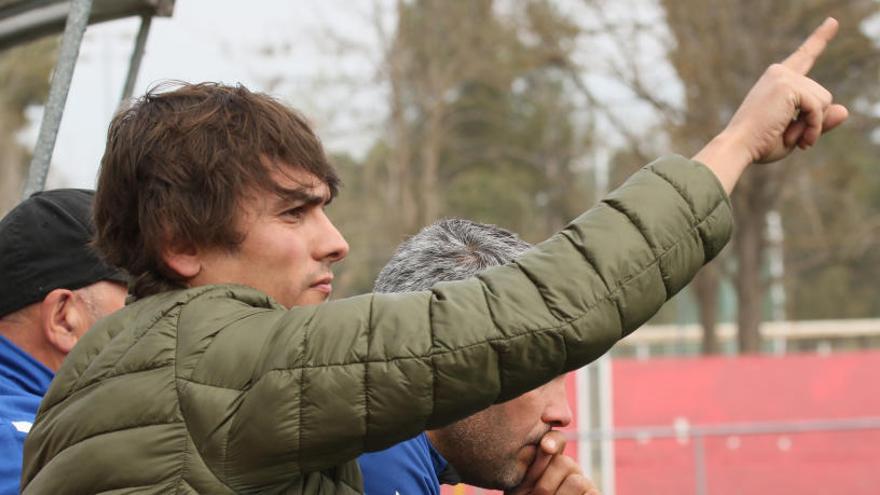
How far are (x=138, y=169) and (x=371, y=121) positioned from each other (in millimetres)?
18771

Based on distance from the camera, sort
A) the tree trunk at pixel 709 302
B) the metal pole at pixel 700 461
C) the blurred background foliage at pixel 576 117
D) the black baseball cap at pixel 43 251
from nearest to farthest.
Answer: the black baseball cap at pixel 43 251 → the metal pole at pixel 700 461 → the blurred background foliage at pixel 576 117 → the tree trunk at pixel 709 302

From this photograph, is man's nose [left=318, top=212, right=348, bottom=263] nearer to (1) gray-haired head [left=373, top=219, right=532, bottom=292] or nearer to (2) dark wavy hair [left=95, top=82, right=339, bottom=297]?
(2) dark wavy hair [left=95, top=82, right=339, bottom=297]

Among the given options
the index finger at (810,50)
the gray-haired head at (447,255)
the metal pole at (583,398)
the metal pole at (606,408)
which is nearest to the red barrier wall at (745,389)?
the metal pole at (606,408)

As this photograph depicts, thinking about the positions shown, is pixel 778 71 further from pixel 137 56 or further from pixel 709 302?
pixel 709 302

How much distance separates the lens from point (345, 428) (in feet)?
5.02

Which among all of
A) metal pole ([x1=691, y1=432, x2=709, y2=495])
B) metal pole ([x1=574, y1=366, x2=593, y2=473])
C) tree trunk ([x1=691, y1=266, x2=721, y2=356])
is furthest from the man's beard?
tree trunk ([x1=691, y1=266, x2=721, y2=356])

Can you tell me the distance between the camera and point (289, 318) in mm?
1583

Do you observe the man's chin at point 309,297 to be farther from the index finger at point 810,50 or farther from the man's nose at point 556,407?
the index finger at point 810,50

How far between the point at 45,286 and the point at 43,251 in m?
0.08

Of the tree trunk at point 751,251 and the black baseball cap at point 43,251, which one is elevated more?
the tree trunk at point 751,251

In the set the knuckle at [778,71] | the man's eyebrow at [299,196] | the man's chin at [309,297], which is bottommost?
the man's chin at [309,297]

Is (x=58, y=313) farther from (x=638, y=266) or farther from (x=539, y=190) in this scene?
(x=539, y=190)

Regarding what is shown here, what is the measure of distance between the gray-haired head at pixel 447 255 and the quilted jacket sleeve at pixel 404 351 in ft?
1.91

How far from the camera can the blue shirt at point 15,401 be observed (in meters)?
2.27
